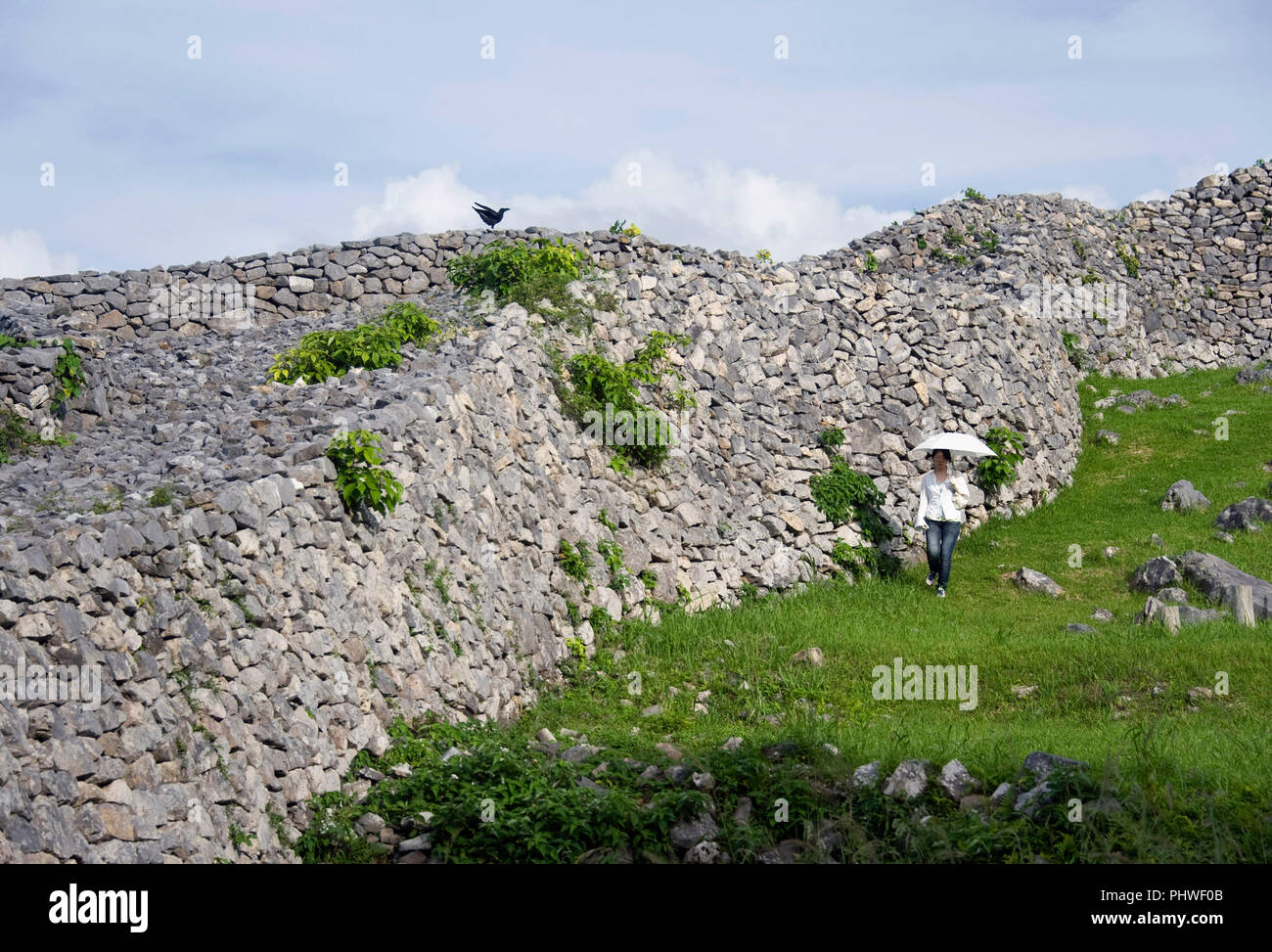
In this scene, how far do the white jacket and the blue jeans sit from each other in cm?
10

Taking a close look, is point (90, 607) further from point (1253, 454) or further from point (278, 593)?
point (1253, 454)

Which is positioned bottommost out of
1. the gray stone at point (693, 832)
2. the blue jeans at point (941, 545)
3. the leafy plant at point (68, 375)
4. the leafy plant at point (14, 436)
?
the gray stone at point (693, 832)

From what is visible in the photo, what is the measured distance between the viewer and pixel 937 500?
609 inches

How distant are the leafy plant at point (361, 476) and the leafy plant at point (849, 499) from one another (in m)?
7.61

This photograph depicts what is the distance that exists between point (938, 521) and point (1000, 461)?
3.17m

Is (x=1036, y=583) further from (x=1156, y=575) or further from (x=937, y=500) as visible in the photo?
(x=937, y=500)

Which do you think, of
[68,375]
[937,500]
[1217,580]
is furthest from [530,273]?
[1217,580]

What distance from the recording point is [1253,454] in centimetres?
1961

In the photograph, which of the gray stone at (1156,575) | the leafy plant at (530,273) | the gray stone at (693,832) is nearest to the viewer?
the gray stone at (693,832)

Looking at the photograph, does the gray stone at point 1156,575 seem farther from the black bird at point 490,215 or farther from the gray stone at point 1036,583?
the black bird at point 490,215

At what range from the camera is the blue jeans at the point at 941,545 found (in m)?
15.2

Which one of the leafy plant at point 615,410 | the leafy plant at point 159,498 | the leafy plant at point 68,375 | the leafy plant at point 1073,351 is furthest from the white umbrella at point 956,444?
the leafy plant at point 68,375
